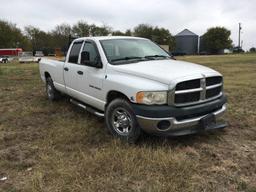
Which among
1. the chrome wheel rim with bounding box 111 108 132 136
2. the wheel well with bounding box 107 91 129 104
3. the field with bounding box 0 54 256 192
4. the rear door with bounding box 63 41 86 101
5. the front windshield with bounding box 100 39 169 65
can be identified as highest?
the front windshield with bounding box 100 39 169 65

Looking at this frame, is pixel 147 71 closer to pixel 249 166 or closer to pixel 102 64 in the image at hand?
pixel 102 64

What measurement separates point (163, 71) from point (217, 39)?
305 ft

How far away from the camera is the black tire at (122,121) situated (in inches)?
176

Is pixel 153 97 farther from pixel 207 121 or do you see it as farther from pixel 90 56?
pixel 90 56

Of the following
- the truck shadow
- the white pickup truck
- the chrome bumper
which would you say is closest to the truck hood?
the white pickup truck

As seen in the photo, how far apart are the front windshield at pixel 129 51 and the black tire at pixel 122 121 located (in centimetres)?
87

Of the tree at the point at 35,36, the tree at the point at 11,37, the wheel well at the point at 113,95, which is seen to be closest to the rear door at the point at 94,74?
the wheel well at the point at 113,95

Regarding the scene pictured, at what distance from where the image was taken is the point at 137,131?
14.6 ft

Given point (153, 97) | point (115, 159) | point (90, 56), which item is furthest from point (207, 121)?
point (90, 56)

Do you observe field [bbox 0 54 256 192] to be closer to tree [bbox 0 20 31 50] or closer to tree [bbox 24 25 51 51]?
tree [bbox 0 20 31 50]

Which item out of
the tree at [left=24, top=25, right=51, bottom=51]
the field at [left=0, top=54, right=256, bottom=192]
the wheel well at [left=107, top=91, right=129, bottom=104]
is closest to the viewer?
the field at [left=0, top=54, right=256, bottom=192]

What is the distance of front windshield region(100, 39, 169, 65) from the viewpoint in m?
5.32

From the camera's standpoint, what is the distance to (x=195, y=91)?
4.38m

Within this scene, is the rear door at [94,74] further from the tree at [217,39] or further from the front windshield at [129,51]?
the tree at [217,39]
